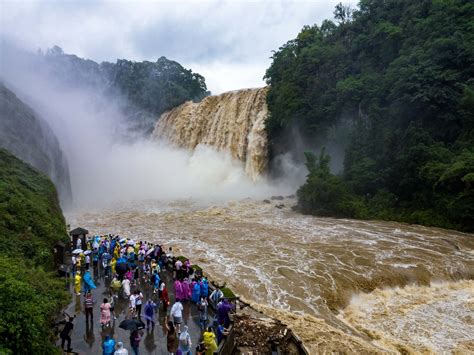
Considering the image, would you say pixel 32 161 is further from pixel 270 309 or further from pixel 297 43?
pixel 297 43

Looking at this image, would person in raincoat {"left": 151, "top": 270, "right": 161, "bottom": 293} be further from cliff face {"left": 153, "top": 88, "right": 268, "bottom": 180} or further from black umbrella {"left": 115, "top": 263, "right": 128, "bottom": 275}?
cliff face {"left": 153, "top": 88, "right": 268, "bottom": 180}

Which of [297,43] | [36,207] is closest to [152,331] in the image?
[36,207]

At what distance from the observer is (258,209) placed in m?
27.5

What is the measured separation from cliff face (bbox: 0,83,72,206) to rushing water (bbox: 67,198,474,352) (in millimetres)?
A: 5636

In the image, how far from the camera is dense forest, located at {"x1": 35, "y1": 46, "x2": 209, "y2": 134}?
201 feet

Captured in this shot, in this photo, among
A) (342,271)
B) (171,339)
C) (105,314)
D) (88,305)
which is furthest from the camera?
(342,271)

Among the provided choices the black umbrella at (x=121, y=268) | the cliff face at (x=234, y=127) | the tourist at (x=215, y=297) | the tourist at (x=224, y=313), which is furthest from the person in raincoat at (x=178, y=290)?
the cliff face at (x=234, y=127)

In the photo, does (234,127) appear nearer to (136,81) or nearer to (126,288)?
(126,288)

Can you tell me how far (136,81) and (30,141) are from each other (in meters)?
42.7

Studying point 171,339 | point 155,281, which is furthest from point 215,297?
point 155,281

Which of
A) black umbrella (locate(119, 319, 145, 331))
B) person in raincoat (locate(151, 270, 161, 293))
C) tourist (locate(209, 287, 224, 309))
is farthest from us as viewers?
person in raincoat (locate(151, 270, 161, 293))

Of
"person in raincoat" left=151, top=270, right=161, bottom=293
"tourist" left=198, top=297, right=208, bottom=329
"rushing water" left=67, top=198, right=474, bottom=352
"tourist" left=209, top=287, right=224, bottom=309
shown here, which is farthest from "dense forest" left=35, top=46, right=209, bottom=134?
"tourist" left=198, top=297, right=208, bottom=329

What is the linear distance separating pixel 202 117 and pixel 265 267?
29.8 m

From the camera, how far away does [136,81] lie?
67062mm
